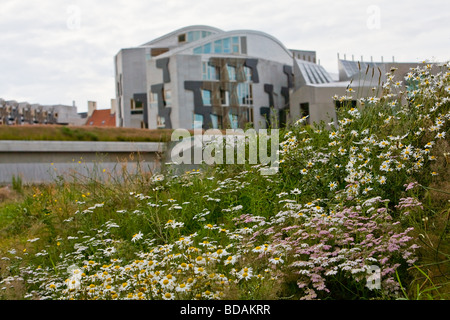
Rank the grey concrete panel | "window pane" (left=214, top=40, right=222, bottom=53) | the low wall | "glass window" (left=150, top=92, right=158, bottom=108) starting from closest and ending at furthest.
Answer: the low wall, the grey concrete panel, "window pane" (left=214, top=40, right=222, bottom=53), "glass window" (left=150, top=92, right=158, bottom=108)

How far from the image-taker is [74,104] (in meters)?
88.9

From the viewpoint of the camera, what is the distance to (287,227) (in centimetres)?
401

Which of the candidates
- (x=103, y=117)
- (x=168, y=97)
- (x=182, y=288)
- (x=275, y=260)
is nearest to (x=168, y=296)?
(x=182, y=288)

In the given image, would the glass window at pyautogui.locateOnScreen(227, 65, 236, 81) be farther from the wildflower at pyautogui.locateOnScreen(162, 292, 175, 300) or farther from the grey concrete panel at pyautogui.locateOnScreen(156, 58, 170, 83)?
the wildflower at pyautogui.locateOnScreen(162, 292, 175, 300)

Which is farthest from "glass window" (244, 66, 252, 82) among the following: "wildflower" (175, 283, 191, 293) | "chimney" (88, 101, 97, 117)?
"wildflower" (175, 283, 191, 293)

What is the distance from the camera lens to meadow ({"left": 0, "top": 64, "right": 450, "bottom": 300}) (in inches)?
132

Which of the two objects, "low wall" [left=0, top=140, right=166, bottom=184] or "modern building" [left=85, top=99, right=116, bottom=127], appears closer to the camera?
"low wall" [left=0, top=140, right=166, bottom=184]

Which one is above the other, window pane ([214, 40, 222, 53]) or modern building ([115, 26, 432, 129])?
window pane ([214, 40, 222, 53])

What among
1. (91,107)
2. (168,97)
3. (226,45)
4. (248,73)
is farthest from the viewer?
(91,107)

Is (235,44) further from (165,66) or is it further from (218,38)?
(165,66)

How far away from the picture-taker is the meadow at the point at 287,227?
334 centimetres

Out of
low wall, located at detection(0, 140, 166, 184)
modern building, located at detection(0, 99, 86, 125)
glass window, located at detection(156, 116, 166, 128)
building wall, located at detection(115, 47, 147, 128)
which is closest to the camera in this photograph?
low wall, located at detection(0, 140, 166, 184)

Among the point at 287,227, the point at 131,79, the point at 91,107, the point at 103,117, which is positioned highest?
the point at 131,79
